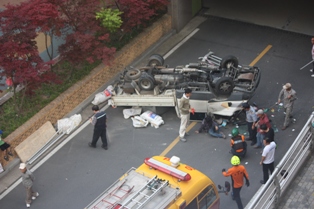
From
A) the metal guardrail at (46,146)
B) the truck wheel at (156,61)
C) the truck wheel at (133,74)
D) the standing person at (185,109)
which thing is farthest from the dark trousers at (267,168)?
the metal guardrail at (46,146)

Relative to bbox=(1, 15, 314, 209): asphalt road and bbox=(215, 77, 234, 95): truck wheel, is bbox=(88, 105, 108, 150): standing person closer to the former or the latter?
bbox=(1, 15, 314, 209): asphalt road

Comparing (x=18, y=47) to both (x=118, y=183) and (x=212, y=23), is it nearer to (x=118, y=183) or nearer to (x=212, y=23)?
(x=118, y=183)

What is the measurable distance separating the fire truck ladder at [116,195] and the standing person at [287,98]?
6.12 metres

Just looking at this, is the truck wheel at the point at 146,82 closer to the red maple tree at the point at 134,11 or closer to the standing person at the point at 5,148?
the red maple tree at the point at 134,11

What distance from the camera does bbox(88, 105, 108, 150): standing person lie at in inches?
591

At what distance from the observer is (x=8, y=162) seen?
→ 1542 centimetres

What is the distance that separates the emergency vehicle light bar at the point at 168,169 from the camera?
10930 millimetres

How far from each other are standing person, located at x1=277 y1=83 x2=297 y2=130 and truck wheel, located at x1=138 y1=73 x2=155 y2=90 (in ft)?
12.0

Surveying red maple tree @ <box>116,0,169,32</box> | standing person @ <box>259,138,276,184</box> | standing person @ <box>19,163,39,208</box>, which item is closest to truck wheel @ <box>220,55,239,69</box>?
red maple tree @ <box>116,0,169,32</box>

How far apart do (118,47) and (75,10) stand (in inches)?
94.5

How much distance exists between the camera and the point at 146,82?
16516 millimetres

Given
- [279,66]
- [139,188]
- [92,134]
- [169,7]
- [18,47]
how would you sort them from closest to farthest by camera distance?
[139,188]
[18,47]
[92,134]
[279,66]
[169,7]

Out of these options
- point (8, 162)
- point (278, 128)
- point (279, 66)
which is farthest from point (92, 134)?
point (279, 66)

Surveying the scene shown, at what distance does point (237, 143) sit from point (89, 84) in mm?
5495
